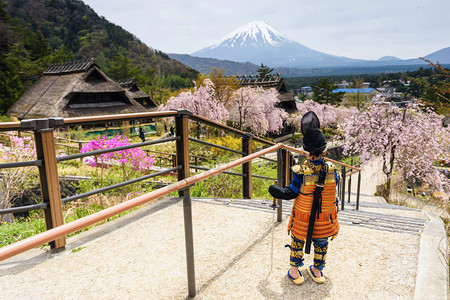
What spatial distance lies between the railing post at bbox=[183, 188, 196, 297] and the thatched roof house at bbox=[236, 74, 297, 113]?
3043cm

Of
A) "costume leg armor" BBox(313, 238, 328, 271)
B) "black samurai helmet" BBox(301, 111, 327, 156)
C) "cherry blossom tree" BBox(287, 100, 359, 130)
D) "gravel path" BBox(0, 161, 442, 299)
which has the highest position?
"black samurai helmet" BBox(301, 111, 327, 156)

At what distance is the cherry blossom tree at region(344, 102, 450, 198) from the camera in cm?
1407

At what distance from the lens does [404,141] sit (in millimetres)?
14031

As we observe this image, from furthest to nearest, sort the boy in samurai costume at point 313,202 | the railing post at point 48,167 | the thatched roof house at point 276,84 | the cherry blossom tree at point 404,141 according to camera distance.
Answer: the thatched roof house at point 276,84, the cherry blossom tree at point 404,141, the railing post at point 48,167, the boy in samurai costume at point 313,202

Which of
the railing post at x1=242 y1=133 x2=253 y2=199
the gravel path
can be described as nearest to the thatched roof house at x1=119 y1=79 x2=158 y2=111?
the railing post at x1=242 y1=133 x2=253 y2=199

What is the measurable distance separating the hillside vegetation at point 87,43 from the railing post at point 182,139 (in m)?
34.1

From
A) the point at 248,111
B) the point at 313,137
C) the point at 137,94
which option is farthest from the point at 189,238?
the point at 137,94

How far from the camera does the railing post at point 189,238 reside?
1843mm

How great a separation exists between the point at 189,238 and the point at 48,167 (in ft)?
4.31

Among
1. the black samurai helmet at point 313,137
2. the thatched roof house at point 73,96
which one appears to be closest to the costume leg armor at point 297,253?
the black samurai helmet at point 313,137

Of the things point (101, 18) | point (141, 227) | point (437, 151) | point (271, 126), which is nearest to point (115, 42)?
point (101, 18)

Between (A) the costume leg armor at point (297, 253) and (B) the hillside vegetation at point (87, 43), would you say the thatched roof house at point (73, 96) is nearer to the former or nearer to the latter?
(B) the hillside vegetation at point (87, 43)

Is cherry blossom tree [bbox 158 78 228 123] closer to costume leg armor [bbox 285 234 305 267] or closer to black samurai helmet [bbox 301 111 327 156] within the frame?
black samurai helmet [bbox 301 111 327 156]

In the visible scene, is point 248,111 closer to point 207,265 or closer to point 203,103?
point 203,103
